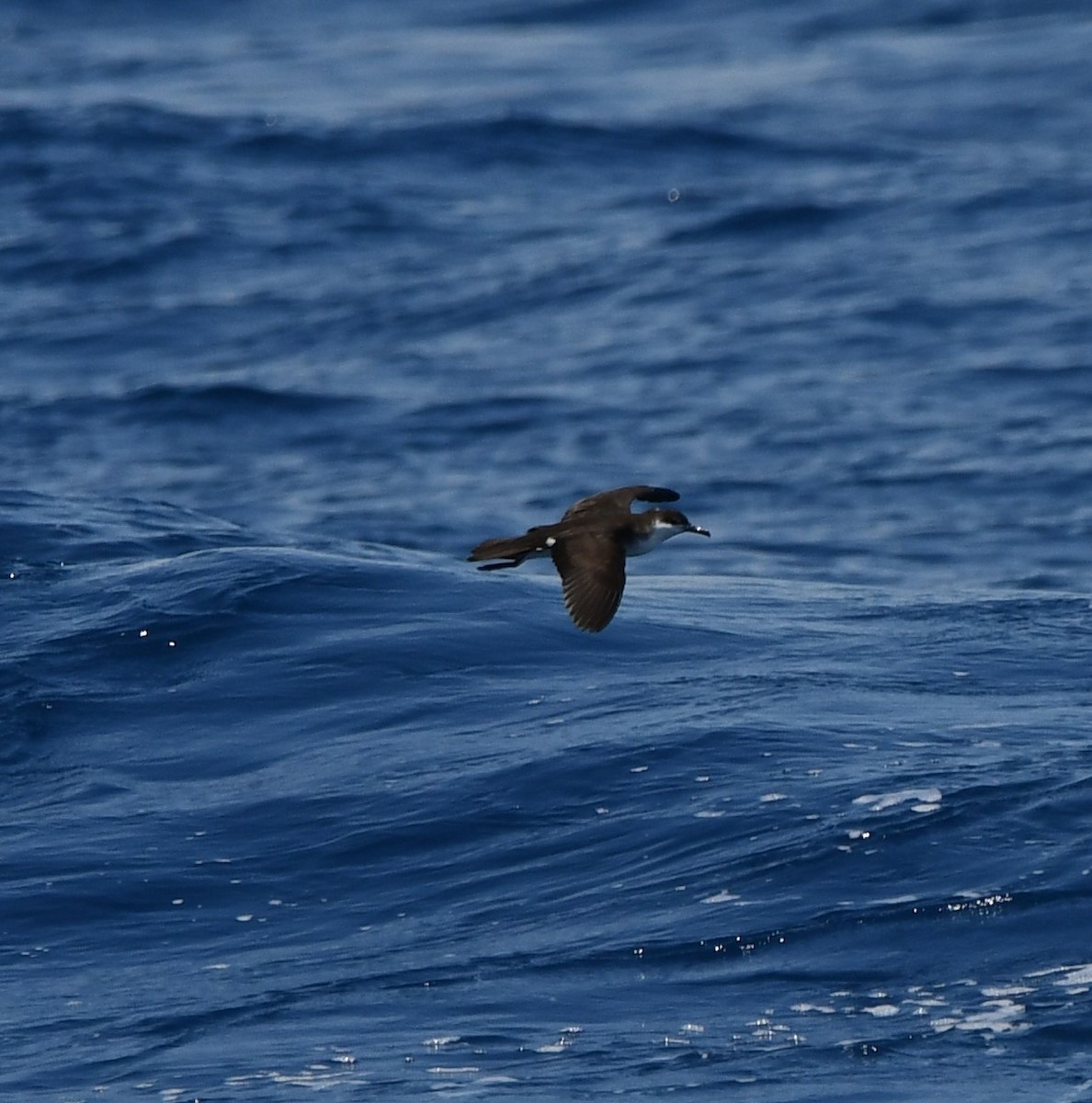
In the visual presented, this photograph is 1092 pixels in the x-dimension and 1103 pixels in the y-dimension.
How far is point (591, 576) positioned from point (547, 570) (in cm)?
713

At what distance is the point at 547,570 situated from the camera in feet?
53.0

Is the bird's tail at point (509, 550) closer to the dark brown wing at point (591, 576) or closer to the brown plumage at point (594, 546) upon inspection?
the brown plumage at point (594, 546)

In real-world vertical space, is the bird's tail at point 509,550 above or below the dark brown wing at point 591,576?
above

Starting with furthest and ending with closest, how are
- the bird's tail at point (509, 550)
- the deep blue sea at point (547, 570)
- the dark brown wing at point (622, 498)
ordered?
the dark brown wing at point (622, 498), the deep blue sea at point (547, 570), the bird's tail at point (509, 550)

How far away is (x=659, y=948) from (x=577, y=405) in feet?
42.8

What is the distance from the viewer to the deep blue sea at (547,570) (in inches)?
382

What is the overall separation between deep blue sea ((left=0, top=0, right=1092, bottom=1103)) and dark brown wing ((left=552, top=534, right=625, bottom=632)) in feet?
6.23

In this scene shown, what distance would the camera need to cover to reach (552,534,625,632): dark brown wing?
29.0ft

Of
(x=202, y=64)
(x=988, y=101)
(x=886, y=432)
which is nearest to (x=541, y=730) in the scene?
(x=886, y=432)

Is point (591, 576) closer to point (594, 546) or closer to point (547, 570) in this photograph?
point (594, 546)

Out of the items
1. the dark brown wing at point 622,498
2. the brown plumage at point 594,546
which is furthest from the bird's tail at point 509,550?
the dark brown wing at point 622,498

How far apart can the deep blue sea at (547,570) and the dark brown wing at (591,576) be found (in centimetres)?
190

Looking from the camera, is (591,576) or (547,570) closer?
(591,576)

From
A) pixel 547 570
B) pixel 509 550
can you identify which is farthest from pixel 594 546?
pixel 547 570
